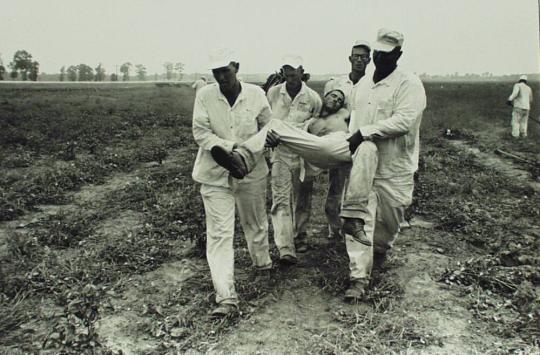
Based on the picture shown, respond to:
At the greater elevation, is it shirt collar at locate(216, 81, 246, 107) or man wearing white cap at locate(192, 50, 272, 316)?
shirt collar at locate(216, 81, 246, 107)

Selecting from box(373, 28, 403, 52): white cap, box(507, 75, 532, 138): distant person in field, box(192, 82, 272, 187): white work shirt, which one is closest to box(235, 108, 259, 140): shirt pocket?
box(192, 82, 272, 187): white work shirt

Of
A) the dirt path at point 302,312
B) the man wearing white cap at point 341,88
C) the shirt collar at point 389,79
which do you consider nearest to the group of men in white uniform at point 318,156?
the shirt collar at point 389,79

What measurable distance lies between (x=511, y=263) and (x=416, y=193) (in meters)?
2.78

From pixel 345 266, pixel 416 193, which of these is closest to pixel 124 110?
pixel 416 193

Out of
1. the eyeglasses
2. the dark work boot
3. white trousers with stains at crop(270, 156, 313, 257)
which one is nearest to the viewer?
the dark work boot

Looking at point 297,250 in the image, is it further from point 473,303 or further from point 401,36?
point 401,36

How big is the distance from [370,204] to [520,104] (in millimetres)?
11053

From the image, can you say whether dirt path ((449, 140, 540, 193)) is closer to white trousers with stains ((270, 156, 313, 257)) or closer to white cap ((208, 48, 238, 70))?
white trousers with stains ((270, 156, 313, 257))

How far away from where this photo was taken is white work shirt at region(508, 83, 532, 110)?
1330 cm

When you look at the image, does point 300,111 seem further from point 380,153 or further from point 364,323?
point 364,323

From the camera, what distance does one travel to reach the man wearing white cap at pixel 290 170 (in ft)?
16.4

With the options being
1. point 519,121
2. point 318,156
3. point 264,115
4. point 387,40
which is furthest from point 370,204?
point 519,121

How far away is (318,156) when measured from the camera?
4.27 meters

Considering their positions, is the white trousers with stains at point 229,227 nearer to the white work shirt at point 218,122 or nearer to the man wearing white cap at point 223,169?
the man wearing white cap at point 223,169
